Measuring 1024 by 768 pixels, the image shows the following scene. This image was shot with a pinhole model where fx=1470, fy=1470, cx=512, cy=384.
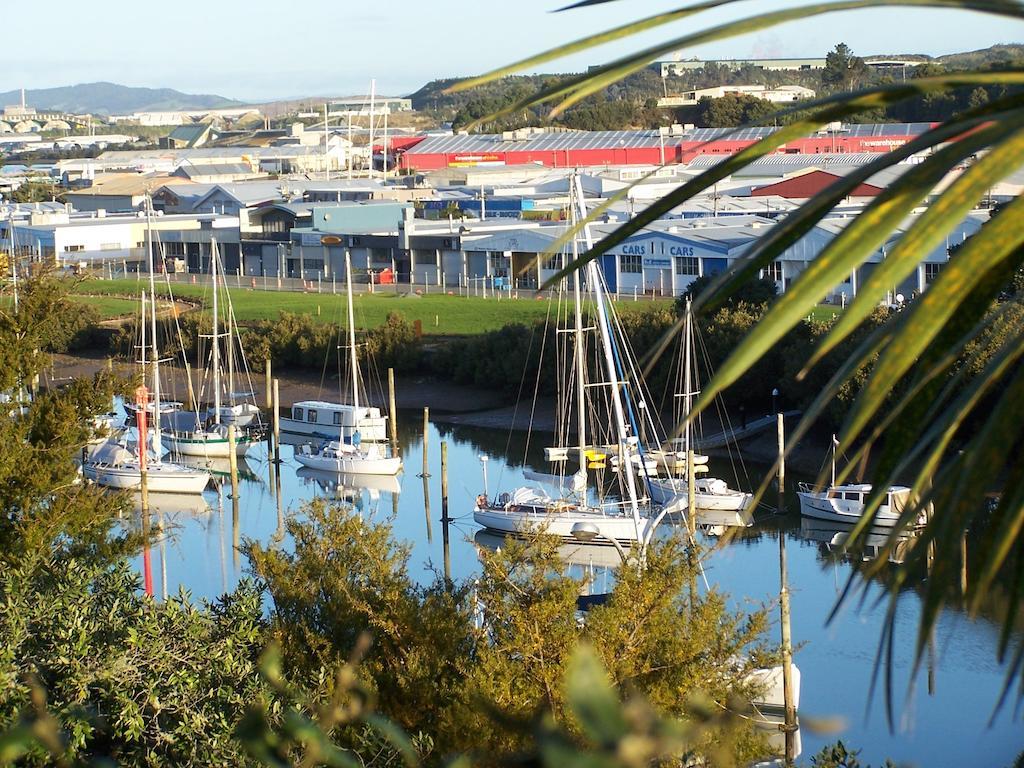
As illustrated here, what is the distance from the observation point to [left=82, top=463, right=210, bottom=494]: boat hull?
24969mm

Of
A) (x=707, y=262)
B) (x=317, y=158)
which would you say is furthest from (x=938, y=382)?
(x=317, y=158)

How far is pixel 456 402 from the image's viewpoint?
32.8 m

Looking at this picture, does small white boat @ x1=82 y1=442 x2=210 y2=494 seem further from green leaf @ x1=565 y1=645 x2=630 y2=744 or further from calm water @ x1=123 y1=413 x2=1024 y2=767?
green leaf @ x1=565 y1=645 x2=630 y2=744

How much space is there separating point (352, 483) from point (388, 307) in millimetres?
15198

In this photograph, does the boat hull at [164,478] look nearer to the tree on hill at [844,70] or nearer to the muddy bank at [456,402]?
the muddy bank at [456,402]

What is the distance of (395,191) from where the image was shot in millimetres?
60188

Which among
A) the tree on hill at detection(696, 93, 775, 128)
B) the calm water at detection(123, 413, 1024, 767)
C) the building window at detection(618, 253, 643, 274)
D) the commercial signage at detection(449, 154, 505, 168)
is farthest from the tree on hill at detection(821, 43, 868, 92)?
the calm water at detection(123, 413, 1024, 767)

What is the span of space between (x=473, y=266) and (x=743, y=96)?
48.9 metres

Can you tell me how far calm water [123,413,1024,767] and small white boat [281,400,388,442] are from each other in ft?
2.07

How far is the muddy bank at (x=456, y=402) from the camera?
85.9ft

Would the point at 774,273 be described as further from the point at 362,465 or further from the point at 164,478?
the point at 164,478

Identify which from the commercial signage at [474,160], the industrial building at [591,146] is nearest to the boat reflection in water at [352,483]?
the industrial building at [591,146]

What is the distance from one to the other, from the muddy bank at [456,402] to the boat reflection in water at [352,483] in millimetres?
4839

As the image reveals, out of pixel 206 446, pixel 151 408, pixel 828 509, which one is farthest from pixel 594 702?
pixel 151 408
